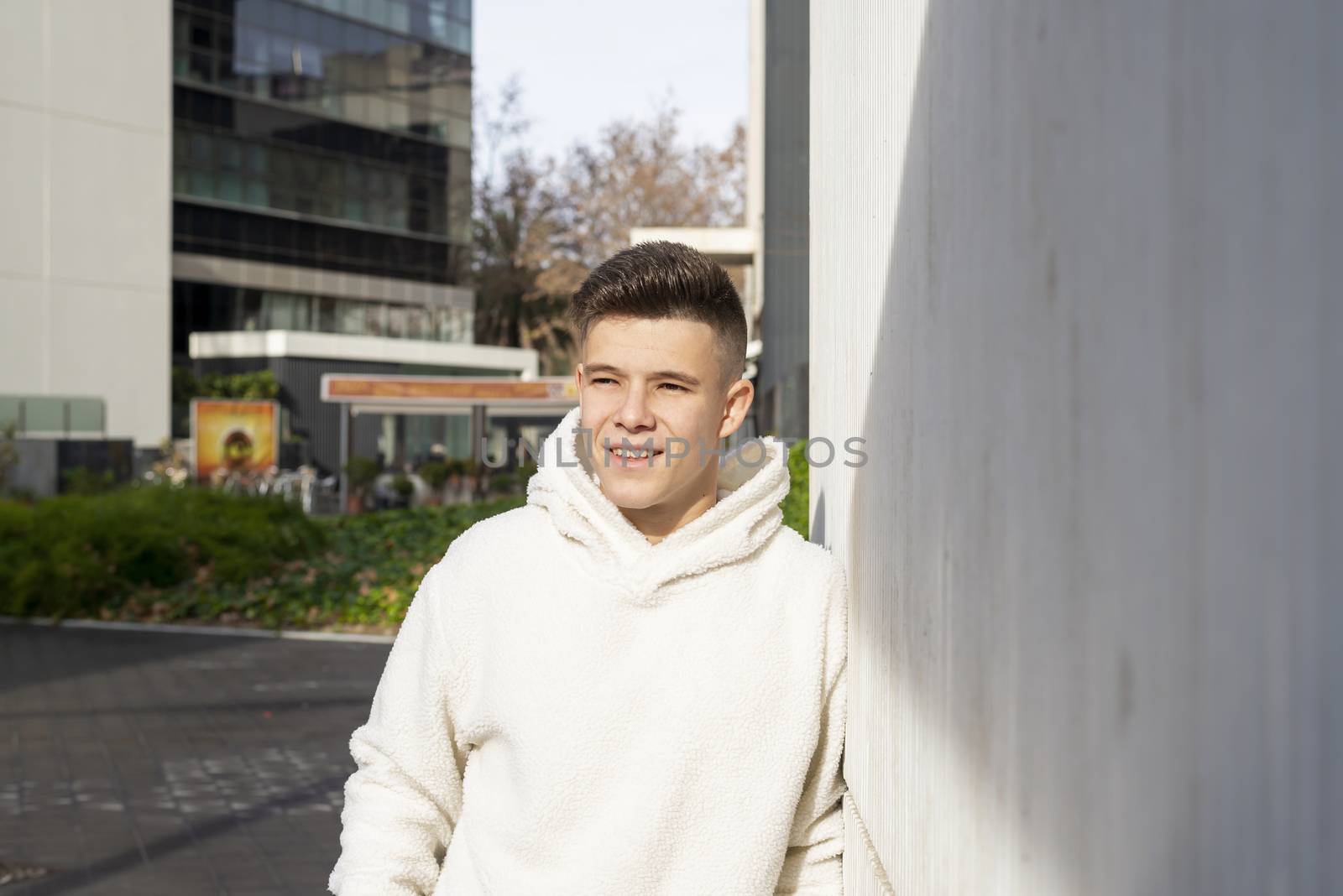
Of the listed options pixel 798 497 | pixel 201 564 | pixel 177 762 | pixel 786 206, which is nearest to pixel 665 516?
pixel 798 497

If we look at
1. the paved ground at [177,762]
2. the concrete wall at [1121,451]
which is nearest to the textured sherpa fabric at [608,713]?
the concrete wall at [1121,451]

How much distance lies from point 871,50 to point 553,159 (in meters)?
51.5

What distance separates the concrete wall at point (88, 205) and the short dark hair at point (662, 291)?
40.2m

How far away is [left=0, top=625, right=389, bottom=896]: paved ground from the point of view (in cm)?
654

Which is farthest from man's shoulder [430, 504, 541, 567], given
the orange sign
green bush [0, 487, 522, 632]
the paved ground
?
the orange sign

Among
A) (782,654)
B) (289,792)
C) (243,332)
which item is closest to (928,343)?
(782,654)

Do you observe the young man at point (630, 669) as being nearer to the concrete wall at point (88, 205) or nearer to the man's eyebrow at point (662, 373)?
the man's eyebrow at point (662, 373)

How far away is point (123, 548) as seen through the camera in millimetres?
16031

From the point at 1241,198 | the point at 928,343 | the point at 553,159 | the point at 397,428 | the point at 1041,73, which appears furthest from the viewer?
the point at 553,159

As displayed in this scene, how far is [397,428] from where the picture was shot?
4403 centimetres

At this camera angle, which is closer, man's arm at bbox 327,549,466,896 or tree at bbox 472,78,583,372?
man's arm at bbox 327,549,466,896

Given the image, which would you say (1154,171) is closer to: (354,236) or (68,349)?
(68,349)

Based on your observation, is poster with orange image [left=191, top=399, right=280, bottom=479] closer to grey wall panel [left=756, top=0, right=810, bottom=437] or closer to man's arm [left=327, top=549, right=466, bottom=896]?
grey wall panel [left=756, top=0, right=810, bottom=437]

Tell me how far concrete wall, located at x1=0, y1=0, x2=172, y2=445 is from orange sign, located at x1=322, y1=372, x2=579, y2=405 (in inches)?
526
